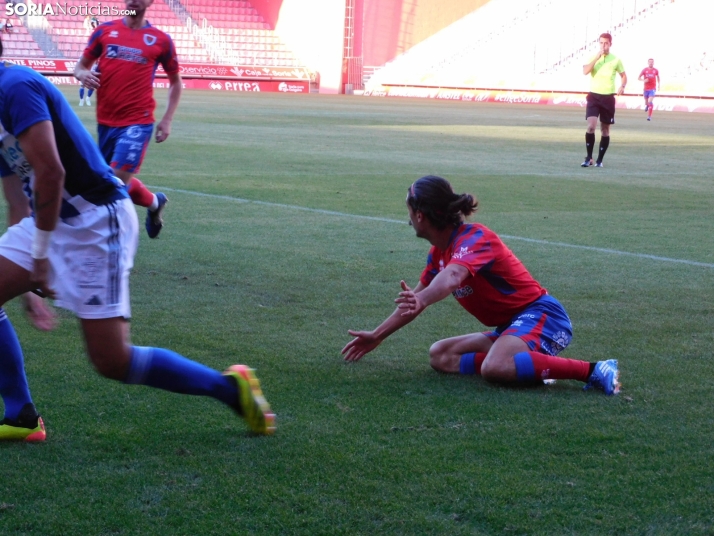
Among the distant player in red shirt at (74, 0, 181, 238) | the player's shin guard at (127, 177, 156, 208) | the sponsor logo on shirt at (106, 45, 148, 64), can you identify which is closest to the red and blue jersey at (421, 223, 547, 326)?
the player's shin guard at (127, 177, 156, 208)

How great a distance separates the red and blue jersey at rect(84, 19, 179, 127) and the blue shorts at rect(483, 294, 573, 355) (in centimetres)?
441

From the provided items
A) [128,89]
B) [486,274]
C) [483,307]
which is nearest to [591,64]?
[128,89]

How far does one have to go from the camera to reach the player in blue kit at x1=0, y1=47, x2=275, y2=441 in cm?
302

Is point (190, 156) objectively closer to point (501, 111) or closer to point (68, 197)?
point (68, 197)

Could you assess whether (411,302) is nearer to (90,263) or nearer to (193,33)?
(90,263)

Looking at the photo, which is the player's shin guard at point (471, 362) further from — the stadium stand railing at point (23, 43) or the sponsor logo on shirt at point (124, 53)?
the stadium stand railing at point (23, 43)

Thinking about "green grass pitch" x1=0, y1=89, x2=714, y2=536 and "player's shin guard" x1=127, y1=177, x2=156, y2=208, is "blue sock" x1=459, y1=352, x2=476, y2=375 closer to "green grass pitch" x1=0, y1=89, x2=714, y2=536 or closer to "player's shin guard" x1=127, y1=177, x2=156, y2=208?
"green grass pitch" x1=0, y1=89, x2=714, y2=536

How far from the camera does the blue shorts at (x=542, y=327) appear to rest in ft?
15.0

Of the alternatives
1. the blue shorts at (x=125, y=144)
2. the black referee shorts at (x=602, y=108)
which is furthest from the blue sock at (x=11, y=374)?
the black referee shorts at (x=602, y=108)

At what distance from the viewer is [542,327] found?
462 centimetres

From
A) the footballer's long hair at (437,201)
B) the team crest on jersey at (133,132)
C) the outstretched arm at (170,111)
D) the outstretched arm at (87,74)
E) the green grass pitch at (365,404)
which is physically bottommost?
the green grass pitch at (365,404)

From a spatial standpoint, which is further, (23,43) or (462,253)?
(23,43)

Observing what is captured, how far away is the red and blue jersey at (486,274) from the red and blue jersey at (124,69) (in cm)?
413

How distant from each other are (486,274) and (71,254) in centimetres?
201
